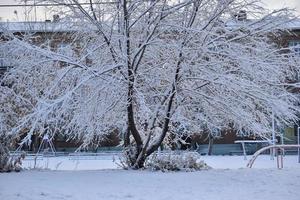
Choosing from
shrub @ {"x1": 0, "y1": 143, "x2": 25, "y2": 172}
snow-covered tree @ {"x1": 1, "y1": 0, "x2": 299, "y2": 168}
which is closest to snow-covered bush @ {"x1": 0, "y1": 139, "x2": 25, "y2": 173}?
shrub @ {"x1": 0, "y1": 143, "x2": 25, "y2": 172}

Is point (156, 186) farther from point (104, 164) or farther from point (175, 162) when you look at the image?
point (104, 164)

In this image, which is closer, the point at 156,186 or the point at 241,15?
the point at 156,186

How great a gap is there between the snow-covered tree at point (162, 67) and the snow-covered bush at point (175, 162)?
75 cm

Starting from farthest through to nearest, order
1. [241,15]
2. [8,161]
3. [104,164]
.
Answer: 1. [104,164]
2. [8,161]
3. [241,15]

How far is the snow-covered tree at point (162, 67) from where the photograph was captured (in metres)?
12.4

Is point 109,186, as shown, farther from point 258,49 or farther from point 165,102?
point 258,49

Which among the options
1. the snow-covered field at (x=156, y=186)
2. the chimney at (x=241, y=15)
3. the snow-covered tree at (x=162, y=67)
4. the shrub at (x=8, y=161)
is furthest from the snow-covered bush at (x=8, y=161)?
the chimney at (x=241, y=15)

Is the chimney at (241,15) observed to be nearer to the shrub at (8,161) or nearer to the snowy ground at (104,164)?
the snowy ground at (104,164)

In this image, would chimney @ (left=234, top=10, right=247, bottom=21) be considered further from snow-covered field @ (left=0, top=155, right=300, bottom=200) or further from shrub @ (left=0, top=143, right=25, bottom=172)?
shrub @ (left=0, top=143, right=25, bottom=172)

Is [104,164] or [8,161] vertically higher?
[8,161]

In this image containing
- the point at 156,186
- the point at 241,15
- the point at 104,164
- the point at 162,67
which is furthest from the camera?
the point at 104,164

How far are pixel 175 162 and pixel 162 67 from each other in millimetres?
2600

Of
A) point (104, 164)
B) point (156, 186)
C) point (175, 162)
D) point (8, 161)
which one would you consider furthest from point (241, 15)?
point (104, 164)

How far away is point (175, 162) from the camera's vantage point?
13766mm
